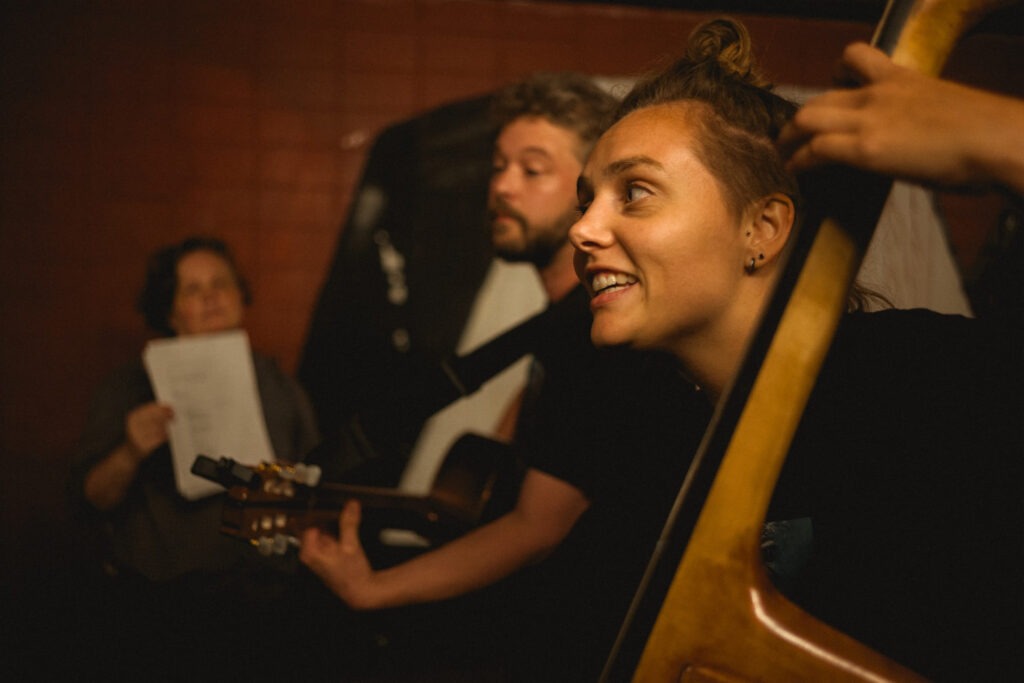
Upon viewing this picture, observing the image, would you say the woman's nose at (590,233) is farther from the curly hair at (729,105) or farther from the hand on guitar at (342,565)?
the hand on guitar at (342,565)

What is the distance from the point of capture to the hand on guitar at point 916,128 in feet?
1.62

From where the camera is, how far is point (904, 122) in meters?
0.51

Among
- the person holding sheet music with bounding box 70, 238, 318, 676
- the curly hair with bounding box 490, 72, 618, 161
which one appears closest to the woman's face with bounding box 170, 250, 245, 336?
the person holding sheet music with bounding box 70, 238, 318, 676

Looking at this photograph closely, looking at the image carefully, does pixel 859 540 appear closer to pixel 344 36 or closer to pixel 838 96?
pixel 838 96

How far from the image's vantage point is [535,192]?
6.16 feet

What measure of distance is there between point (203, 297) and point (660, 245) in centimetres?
197

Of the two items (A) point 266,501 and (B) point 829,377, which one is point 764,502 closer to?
(B) point 829,377

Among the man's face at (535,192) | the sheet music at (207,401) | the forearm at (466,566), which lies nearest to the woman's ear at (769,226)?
the forearm at (466,566)

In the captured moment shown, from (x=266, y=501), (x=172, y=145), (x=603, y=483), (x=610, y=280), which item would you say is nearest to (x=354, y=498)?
(x=266, y=501)

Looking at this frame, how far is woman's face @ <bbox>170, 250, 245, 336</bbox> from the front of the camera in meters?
2.48

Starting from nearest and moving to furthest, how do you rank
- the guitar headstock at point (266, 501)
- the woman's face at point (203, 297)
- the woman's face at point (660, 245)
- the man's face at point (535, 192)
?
the woman's face at point (660, 245)
the guitar headstock at point (266, 501)
the man's face at point (535, 192)
the woman's face at point (203, 297)

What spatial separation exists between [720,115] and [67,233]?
319 cm

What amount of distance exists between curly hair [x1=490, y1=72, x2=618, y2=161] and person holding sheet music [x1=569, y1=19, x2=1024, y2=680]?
0.76 meters

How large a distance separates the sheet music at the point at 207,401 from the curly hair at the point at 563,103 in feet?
3.42
